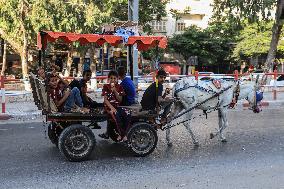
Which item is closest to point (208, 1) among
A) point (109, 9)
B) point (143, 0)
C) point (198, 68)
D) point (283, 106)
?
point (198, 68)

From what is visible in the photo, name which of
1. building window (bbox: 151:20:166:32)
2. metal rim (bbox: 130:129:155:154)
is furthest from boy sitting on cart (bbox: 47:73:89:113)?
building window (bbox: 151:20:166:32)

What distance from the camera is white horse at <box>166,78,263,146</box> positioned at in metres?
9.87

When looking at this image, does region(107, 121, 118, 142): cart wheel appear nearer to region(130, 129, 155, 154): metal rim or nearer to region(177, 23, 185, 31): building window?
region(130, 129, 155, 154): metal rim

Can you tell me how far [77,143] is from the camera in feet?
27.0

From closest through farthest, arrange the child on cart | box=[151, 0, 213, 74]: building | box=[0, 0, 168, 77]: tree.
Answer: the child on cart < box=[0, 0, 168, 77]: tree < box=[151, 0, 213, 74]: building

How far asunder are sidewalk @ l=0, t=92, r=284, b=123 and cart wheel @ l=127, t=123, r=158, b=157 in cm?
732

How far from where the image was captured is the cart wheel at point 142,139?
8.61 metres

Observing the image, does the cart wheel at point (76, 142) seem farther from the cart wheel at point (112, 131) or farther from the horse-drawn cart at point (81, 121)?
the cart wheel at point (112, 131)

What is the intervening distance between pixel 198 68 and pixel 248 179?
1527 inches

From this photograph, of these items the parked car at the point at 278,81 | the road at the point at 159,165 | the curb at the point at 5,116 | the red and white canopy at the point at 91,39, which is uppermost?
the red and white canopy at the point at 91,39

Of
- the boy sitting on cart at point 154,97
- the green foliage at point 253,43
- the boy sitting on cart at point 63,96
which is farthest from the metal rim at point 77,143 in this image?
the green foliage at point 253,43

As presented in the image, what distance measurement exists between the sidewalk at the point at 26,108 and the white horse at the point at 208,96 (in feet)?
22.3

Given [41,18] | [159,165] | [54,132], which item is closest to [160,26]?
[41,18]

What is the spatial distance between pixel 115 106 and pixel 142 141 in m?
0.83
